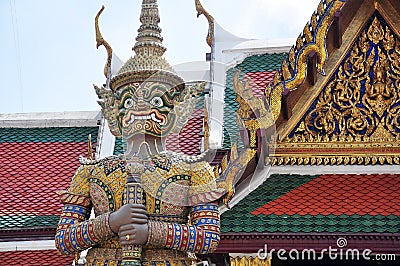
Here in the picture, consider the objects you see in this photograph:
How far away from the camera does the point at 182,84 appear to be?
13.5 ft

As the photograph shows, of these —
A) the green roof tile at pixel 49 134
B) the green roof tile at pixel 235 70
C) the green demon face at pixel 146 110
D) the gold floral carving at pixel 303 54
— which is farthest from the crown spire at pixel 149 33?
the green roof tile at pixel 49 134

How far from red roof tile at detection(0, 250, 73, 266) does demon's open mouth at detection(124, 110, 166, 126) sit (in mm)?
2420

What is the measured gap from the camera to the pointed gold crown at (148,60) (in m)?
4.04

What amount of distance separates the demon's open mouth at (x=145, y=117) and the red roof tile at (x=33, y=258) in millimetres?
2420

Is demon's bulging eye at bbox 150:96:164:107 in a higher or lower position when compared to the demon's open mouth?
higher

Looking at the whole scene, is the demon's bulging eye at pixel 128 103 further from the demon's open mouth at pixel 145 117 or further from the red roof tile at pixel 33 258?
the red roof tile at pixel 33 258

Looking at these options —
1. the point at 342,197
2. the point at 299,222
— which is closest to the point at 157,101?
the point at 299,222

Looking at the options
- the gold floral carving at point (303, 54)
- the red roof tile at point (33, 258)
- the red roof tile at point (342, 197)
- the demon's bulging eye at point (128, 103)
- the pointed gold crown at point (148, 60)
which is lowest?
the red roof tile at point (33, 258)

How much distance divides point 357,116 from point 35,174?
294cm

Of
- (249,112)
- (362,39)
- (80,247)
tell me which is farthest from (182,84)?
(362,39)

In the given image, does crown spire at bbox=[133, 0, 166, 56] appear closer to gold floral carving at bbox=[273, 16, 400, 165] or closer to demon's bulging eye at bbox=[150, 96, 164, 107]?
demon's bulging eye at bbox=[150, 96, 164, 107]

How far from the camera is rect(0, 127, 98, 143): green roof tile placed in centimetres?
775

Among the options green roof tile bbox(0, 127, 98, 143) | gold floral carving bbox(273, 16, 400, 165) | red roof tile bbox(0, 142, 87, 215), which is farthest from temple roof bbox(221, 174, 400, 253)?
green roof tile bbox(0, 127, 98, 143)

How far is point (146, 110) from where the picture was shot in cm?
397
